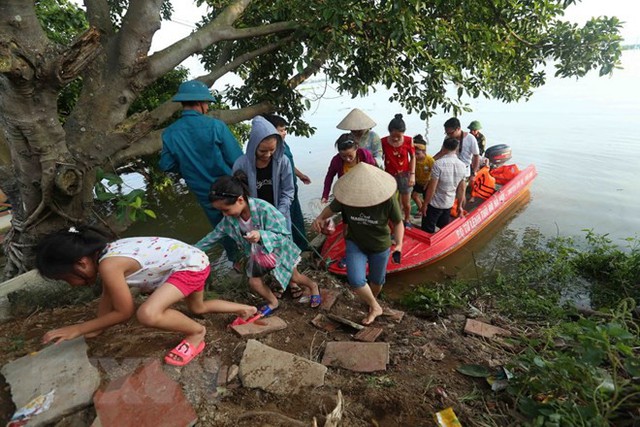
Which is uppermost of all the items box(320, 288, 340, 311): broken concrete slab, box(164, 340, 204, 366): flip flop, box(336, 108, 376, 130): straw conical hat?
box(336, 108, 376, 130): straw conical hat

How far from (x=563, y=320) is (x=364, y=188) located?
261 centimetres

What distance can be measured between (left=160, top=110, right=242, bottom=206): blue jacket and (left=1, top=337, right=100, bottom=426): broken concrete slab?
5.51 feet

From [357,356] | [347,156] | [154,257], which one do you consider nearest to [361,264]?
[357,356]

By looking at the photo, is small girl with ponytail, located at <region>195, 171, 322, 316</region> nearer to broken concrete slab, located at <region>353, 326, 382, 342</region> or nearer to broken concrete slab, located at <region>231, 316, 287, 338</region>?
broken concrete slab, located at <region>231, 316, 287, 338</region>

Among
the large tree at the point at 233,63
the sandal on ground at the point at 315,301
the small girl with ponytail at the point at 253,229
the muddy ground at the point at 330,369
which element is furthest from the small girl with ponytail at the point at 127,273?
the large tree at the point at 233,63

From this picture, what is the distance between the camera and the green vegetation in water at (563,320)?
1.63 meters


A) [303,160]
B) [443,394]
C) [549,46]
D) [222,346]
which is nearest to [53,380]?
[222,346]

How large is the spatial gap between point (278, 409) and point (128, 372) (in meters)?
0.97

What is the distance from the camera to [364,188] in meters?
2.88

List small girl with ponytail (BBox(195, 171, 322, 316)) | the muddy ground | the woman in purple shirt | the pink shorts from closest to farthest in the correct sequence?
1. the muddy ground
2. the pink shorts
3. small girl with ponytail (BBox(195, 171, 322, 316))
4. the woman in purple shirt

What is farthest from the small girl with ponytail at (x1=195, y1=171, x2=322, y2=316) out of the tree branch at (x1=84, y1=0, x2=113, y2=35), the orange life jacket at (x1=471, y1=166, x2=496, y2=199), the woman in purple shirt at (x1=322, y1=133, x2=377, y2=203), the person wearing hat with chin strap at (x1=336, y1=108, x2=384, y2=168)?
the orange life jacket at (x1=471, y1=166, x2=496, y2=199)

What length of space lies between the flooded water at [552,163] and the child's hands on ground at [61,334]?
4127 millimetres

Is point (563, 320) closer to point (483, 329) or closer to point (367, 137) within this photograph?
point (483, 329)

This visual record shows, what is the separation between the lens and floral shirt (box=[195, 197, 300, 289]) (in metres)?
2.84
